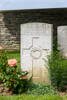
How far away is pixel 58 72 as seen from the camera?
17.1ft

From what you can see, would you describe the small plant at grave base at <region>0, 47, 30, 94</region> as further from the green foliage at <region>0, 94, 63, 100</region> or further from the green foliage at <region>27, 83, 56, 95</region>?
the green foliage at <region>0, 94, 63, 100</region>

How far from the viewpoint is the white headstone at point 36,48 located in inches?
226

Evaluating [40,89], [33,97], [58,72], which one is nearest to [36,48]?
[58,72]

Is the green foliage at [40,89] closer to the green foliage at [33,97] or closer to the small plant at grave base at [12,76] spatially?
the small plant at grave base at [12,76]

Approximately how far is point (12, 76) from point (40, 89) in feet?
2.24

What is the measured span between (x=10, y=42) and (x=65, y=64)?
1137 centimetres

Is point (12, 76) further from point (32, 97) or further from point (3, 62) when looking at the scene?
point (32, 97)

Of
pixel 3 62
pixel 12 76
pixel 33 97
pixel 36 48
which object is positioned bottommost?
pixel 33 97

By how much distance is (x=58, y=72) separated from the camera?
5.23 meters

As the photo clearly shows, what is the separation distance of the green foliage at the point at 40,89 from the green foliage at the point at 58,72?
16cm

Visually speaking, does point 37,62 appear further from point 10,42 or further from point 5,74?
point 10,42

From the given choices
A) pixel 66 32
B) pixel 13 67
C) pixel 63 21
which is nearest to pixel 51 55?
pixel 13 67

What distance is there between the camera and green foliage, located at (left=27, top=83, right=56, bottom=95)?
204 inches

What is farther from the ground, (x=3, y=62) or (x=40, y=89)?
(x=3, y=62)
